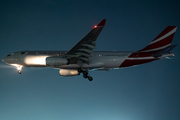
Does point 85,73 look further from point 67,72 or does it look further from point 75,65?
point 67,72

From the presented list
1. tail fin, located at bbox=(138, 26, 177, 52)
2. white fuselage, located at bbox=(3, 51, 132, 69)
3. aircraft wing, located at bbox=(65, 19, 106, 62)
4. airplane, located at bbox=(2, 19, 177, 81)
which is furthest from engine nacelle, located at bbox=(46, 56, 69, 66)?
tail fin, located at bbox=(138, 26, 177, 52)

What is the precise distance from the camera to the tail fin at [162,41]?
103ft

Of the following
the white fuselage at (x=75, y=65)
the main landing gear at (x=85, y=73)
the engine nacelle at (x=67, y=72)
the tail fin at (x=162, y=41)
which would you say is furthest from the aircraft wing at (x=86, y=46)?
the tail fin at (x=162, y=41)

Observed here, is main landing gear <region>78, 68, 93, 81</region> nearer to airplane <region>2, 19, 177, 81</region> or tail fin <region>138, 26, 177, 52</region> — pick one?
airplane <region>2, 19, 177, 81</region>

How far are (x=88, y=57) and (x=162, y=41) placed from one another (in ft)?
34.1

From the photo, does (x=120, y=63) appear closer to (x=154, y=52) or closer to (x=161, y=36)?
(x=154, y=52)

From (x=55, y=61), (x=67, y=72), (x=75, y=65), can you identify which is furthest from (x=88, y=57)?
(x=67, y=72)

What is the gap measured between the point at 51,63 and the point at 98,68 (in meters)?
6.72

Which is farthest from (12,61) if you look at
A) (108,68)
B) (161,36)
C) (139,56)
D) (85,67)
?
(161,36)

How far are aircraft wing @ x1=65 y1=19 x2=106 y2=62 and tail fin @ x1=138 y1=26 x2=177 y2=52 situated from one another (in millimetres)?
8387

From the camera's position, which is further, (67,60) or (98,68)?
(98,68)

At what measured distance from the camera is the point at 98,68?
3145 cm

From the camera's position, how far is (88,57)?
2992cm

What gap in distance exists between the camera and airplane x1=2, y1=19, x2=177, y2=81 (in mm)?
28438
